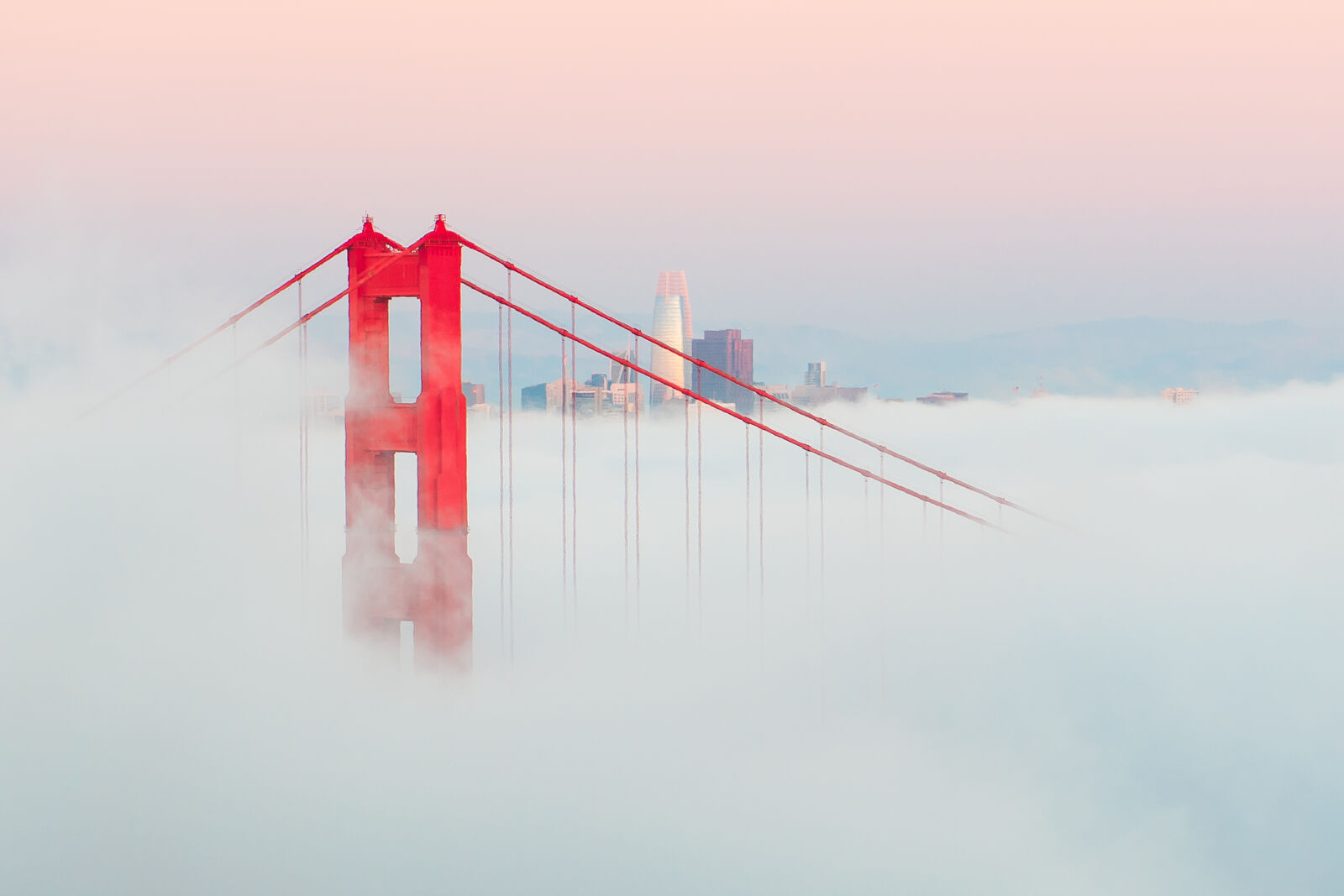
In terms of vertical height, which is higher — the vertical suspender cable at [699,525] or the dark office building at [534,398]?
the dark office building at [534,398]

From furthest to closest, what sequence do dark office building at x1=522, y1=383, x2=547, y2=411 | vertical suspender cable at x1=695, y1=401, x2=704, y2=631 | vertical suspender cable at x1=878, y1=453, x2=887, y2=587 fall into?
1. dark office building at x1=522, y1=383, x2=547, y2=411
2. vertical suspender cable at x1=878, y1=453, x2=887, y2=587
3. vertical suspender cable at x1=695, y1=401, x2=704, y2=631

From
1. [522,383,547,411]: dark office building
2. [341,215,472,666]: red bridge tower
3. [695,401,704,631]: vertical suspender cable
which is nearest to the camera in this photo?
[341,215,472,666]: red bridge tower

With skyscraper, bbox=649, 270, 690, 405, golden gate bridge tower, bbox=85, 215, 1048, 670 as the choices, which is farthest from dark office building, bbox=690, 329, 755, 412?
golden gate bridge tower, bbox=85, 215, 1048, 670

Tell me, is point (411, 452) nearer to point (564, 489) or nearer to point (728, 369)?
point (564, 489)

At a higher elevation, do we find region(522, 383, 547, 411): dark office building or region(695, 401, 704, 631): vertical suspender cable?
region(522, 383, 547, 411): dark office building

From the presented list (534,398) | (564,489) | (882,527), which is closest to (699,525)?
(564,489)

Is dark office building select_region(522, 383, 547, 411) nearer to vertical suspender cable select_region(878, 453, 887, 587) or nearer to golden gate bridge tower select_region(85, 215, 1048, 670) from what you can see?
vertical suspender cable select_region(878, 453, 887, 587)

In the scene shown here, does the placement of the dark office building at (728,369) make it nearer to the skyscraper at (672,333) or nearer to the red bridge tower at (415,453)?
the skyscraper at (672,333)

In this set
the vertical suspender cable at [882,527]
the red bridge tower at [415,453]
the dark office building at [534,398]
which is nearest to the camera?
the red bridge tower at [415,453]

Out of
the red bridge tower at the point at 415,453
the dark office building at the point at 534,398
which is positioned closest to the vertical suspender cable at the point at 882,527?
the red bridge tower at the point at 415,453
